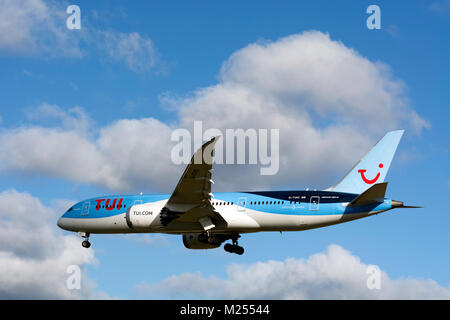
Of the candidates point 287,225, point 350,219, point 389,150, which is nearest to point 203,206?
point 287,225

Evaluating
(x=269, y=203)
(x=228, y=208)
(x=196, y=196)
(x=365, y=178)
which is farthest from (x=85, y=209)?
(x=365, y=178)

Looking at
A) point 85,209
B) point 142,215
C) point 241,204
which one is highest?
point 85,209

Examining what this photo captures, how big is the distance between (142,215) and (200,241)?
6.12 m

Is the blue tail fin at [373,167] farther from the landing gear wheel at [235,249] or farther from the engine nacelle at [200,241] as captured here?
the engine nacelle at [200,241]

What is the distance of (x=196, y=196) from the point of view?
42.3 meters

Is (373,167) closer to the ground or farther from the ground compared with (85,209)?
farther from the ground

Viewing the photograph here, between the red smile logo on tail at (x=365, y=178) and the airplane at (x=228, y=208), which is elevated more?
the red smile logo on tail at (x=365, y=178)

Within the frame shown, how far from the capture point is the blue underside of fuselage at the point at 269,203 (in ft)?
136

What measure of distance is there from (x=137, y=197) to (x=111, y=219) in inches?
97.6

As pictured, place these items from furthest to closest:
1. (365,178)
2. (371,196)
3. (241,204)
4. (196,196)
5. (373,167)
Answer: (373,167) < (365,178) < (241,204) < (196,196) < (371,196)

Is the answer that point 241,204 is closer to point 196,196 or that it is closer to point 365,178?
point 196,196

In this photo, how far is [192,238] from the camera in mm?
50125

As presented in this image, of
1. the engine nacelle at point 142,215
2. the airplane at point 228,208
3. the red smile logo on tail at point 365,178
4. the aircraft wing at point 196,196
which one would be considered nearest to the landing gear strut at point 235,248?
the airplane at point 228,208

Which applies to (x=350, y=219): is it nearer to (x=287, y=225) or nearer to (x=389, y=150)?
(x=287, y=225)
